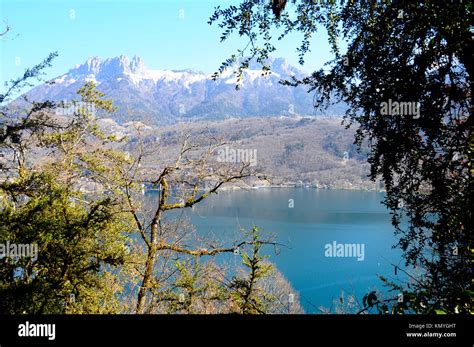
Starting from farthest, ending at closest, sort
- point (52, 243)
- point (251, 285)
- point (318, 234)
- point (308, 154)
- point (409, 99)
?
point (308, 154), point (318, 234), point (251, 285), point (52, 243), point (409, 99)

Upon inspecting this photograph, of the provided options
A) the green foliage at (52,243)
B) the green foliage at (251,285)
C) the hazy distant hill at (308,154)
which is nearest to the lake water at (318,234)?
the green foliage at (251,285)

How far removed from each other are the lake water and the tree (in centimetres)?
1224

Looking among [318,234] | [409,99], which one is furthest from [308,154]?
[409,99]

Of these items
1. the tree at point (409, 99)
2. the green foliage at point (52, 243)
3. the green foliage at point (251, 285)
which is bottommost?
the green foliage at point (251, 285)

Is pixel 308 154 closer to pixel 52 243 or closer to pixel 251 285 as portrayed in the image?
pixel 251 285

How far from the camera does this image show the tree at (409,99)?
339cm

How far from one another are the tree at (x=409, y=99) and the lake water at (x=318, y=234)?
1224 cm

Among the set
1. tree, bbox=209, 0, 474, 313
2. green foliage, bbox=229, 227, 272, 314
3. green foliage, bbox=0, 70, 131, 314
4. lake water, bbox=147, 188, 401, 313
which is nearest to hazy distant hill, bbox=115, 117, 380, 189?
lake water, bbox=147, 188, 401, 313

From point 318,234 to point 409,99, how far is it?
50.1 metres

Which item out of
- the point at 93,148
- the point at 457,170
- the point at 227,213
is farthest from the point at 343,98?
the point at 227,213

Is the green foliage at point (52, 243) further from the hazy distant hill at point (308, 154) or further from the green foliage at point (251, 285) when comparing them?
the hazy distant hill at point (308, 154)

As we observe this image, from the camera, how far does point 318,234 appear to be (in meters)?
52.2

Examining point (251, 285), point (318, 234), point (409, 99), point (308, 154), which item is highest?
point (409, 99)

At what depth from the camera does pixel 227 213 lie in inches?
2442
